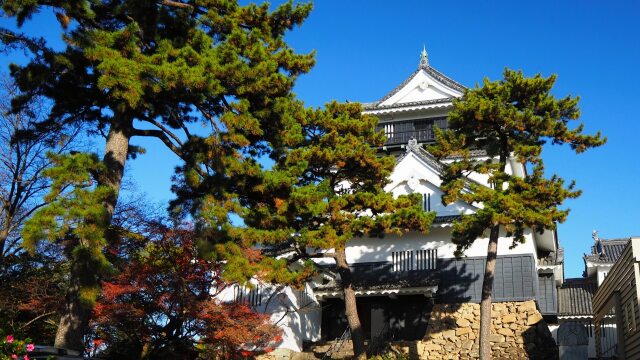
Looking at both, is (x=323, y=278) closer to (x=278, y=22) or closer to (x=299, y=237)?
(x=299, y=237)

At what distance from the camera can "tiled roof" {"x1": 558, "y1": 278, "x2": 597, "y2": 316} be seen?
26898 millimetres

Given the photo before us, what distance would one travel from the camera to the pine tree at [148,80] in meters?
9.90

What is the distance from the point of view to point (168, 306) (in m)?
14.1

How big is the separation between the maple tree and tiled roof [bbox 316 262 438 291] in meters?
5.26

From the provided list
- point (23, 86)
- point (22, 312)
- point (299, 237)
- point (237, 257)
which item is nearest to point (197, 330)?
point (299, 237)

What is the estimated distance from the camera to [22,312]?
1619 cm

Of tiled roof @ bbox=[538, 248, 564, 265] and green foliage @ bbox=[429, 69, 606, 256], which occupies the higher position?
green foliage @ bbox=[429, 69, 606, 256]

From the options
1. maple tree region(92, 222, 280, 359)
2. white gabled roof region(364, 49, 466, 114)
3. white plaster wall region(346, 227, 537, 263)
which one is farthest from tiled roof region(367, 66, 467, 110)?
maple tree region(92, 222, 280, 359)

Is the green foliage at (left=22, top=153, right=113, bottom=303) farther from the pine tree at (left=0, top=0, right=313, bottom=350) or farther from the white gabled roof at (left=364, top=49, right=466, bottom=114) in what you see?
the white gabled roof at (left=364, top=49, right=466, bottom=114)

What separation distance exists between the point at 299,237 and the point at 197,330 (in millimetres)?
3379

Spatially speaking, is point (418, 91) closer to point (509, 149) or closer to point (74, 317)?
point (509, 149)

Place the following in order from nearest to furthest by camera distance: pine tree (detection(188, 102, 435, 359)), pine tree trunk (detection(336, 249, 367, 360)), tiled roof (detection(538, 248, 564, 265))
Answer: pine tree (detection(188, 102, 435, 359)) < pine tree trunk (detection(336, 249, 367, 360)) < tiled roof (detection(538, 248, 564, 265))

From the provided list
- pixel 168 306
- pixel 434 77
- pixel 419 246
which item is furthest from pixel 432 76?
pixel 168 306

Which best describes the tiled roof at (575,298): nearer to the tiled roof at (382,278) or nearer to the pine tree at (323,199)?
the tiled roof at (382,278)
